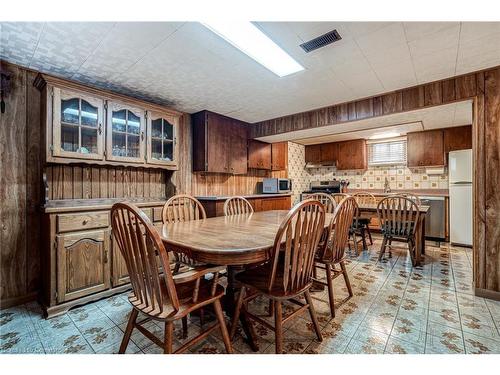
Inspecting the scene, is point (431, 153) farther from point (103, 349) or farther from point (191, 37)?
point (103, 349)

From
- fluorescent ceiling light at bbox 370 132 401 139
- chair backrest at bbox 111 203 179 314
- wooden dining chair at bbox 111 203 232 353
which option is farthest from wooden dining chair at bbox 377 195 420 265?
chair backrest at bbox 111 203 179 314

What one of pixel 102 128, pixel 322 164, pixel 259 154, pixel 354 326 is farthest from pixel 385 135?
pixel 102 128

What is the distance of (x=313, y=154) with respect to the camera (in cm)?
610

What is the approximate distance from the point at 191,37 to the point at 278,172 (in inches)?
157

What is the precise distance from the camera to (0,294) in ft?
6.79

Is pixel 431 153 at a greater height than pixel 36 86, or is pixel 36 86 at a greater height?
pixel 36 86

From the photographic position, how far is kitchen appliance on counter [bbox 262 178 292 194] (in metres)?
4.79

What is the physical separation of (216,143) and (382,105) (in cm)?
238

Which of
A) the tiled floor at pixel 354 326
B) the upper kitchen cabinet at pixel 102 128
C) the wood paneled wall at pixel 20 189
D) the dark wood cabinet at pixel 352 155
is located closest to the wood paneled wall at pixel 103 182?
the wood paneled wall at pixel 20 189

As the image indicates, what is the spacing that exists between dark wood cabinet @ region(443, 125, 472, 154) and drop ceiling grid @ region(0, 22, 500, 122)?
2508 millimetres

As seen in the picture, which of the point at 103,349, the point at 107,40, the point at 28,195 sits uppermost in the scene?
the point at 107,40

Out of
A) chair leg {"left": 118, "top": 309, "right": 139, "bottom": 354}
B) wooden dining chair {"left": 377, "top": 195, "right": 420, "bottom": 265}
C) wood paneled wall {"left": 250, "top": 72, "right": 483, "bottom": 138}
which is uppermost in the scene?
wood paneled wall {"left": 250, "top": 72, "right": 483, "bottom": 138}

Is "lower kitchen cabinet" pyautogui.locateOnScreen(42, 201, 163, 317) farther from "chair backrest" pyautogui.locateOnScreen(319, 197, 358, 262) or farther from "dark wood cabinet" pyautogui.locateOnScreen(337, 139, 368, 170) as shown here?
"dark wood cabinet" pyautogui.locateOnScreen(337, 139, 368, 170)
